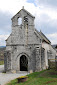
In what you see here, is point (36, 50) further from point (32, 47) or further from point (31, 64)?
point (31, 64)

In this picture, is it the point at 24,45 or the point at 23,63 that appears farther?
the point at 23,63

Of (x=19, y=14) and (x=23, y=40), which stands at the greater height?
(x=19, y=14)

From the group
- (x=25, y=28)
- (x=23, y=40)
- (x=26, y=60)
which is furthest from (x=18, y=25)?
(x=26, y=60)

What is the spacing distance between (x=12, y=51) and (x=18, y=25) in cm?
420

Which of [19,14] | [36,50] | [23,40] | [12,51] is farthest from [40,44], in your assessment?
[19,14]

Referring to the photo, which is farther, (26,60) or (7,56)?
(26,60)

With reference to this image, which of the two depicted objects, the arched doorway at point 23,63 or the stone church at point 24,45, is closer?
the stone church at point 24,45

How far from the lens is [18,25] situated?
20.7m

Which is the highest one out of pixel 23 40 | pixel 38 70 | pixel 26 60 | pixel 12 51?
pixel 23 40

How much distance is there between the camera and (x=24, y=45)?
66.4 feet

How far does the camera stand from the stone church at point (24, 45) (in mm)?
19719

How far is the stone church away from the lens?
64.7 ft

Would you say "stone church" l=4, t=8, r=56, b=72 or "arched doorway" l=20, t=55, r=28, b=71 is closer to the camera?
"stone church" l=4, t=8, r=56, b=72

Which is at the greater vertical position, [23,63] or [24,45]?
[24,45]
